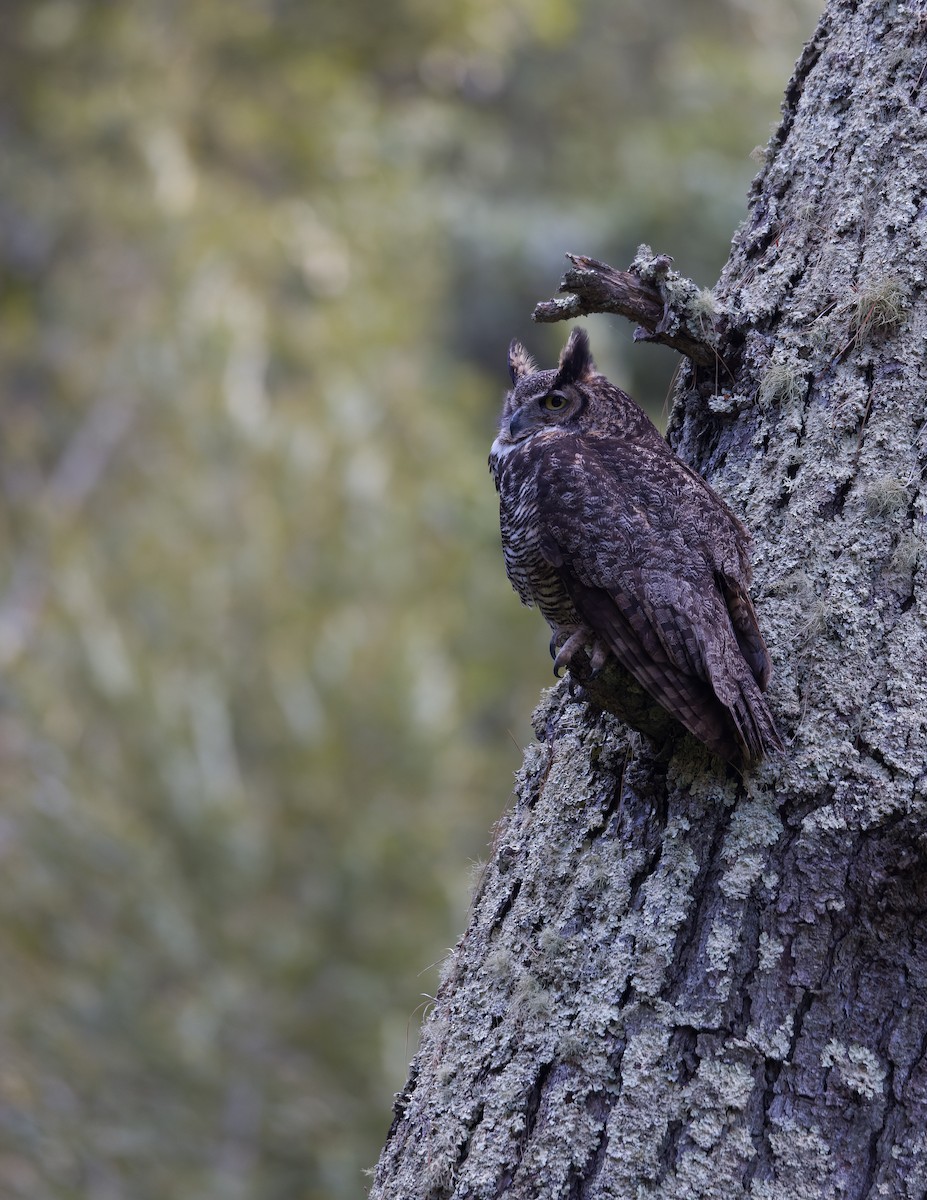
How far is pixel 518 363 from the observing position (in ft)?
9.61

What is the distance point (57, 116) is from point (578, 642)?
8.71m

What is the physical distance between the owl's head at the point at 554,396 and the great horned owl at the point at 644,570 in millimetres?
186

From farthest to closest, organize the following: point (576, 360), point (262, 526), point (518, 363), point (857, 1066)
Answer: point (262, 526), point (518, 363), point (576, 360), point (857, 1066)

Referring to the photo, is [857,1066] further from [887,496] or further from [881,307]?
[881,307]

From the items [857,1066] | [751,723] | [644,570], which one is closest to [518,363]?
[644,570]

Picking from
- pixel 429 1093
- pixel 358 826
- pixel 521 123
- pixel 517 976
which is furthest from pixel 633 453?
pixel 521 123

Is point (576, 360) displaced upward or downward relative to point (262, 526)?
downward

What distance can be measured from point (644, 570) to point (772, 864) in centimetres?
48

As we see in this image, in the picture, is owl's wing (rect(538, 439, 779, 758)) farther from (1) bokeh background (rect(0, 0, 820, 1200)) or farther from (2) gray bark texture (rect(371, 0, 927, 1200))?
(1) bokeh background (rect(0, 0, 820, 1200))

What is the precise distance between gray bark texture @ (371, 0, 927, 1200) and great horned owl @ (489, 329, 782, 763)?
0.08 metres

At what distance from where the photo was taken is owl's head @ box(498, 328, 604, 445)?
2.45 metres

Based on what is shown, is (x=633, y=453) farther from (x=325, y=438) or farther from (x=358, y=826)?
(x=325, y=438)

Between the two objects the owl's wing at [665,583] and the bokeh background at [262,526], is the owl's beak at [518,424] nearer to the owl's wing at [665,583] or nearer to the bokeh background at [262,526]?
the owl's wing at [665,583]

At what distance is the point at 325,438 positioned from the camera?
26.9ft
